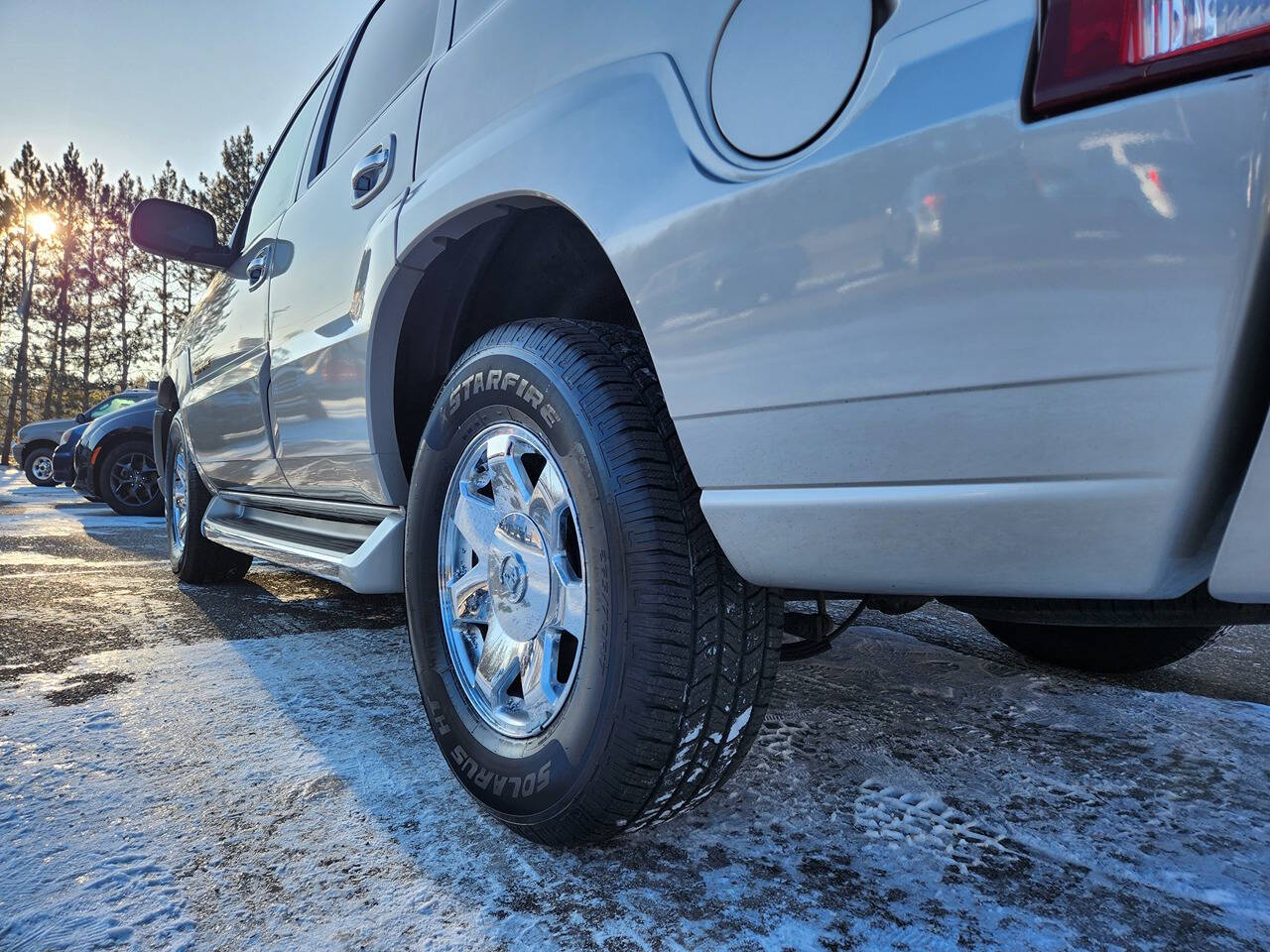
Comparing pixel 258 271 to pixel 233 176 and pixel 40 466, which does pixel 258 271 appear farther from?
pixel 233 176

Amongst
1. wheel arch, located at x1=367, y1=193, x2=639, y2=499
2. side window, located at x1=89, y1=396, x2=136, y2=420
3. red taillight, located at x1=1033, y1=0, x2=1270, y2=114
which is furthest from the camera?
side window, located at x1=89, y1=396, x2=136, y2=420

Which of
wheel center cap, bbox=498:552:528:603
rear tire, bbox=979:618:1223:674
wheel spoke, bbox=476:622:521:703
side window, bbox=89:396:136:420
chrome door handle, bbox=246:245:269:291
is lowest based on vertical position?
rear tire, bbox=979:618:1223:674

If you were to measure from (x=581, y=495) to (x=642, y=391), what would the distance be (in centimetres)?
18

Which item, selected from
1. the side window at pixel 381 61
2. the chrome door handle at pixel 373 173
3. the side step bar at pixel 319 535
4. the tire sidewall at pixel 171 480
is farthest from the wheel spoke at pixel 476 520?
the tire sidewall at pixel 171 480

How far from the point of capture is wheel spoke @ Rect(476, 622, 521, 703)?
1.30 metres

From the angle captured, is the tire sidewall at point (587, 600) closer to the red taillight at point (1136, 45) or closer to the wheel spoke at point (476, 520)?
the wheel spoke at point (476, 520)

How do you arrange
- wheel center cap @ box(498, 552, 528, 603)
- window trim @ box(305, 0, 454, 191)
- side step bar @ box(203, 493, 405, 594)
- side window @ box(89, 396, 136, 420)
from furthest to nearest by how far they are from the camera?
1. side window @ box(89, 396, 136, 420)
2. window trim @ box(305, 0, 454, 191)
3. side step bar @ box(203, 493, 405, 594)
4. wheel center cap @ box(498, 552, 528, 603)

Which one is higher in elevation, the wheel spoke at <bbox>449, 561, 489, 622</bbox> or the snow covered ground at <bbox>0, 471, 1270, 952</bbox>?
the wheel spoke at <bbox>449, 561, 489, 622</bbox>

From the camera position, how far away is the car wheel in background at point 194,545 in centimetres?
341

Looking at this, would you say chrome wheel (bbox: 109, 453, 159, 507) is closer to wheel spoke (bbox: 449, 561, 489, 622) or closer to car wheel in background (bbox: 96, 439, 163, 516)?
car wheel in background (bbox: 96, 439, 163, 516)

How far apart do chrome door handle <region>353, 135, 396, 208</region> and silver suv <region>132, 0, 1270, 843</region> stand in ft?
0.08

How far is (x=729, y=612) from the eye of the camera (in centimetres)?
108

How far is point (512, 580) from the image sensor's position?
51.1 inches

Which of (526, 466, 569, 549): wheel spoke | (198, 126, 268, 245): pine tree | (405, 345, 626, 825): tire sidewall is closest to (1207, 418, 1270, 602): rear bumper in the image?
(405, 345, 626, 825): tire sidewall
